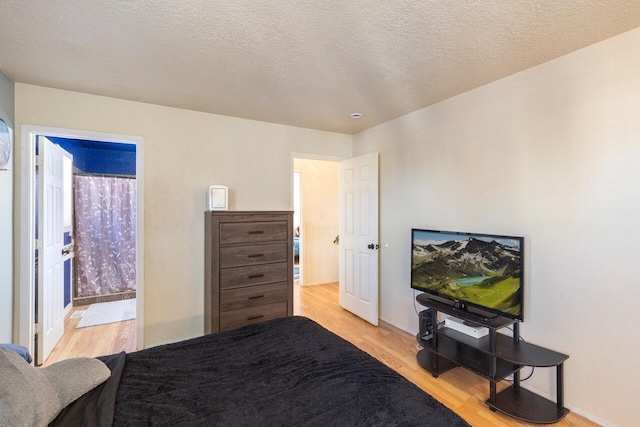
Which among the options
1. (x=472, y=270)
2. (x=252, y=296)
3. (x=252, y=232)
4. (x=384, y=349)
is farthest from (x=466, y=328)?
(x=252, y=232)

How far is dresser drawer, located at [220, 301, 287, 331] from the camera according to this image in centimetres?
288

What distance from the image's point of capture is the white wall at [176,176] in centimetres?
277

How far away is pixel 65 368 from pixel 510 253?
2.65m

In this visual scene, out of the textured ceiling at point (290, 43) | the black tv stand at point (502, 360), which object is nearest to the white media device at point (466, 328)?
the black tv stand at point (502, 360)

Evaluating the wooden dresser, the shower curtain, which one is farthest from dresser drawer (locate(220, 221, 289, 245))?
the shower curtain

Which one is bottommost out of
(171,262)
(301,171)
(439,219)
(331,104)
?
(171,262)

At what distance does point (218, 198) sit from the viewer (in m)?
3.08

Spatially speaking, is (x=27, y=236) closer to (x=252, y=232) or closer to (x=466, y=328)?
(x=252, y=232)

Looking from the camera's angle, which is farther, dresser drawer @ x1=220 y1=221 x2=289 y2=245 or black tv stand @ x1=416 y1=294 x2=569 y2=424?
dresser drawer @ x1=220 y1=221 x2=289 y2=245

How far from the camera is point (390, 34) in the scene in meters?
1.78

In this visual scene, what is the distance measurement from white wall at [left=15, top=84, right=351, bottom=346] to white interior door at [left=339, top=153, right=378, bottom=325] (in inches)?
46.3

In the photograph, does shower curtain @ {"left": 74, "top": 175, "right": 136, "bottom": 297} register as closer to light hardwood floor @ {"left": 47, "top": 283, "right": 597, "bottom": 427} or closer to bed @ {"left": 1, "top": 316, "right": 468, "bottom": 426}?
light hardwood floor @ {"left": 47, "top": 283, "right": 597, "bottom": 427}

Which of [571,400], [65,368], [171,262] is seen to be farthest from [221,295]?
[571,400]

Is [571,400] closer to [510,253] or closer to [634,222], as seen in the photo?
[510,253]
